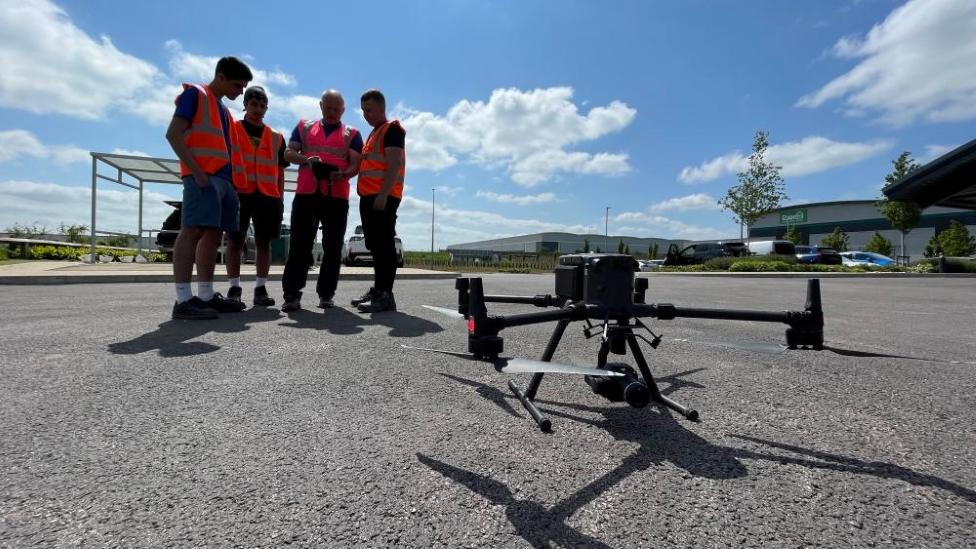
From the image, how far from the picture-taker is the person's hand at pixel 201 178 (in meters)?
3.24

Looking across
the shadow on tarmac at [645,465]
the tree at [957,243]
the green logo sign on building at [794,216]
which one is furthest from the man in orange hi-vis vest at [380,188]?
the green logo sign on building at [794,216]

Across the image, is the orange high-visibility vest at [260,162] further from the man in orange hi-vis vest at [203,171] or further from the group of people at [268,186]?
the man in orange hi-vis vest at [203,171]

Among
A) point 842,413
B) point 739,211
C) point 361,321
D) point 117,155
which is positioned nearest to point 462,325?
point 361,321

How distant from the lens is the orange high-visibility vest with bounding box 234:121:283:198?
4.16 meters

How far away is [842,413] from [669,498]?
1065 mm

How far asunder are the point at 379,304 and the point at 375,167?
1.28m

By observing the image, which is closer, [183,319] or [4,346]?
[4,346]

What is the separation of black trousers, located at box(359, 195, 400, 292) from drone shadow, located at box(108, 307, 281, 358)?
961 mm

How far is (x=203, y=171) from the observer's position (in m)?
3.34

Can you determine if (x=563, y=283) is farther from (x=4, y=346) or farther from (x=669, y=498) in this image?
(x=4, y=346)

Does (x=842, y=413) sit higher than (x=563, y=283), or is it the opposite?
(x=563, y=283)

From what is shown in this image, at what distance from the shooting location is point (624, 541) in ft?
2.68

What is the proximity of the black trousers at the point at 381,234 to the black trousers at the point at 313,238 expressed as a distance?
0.91 feet

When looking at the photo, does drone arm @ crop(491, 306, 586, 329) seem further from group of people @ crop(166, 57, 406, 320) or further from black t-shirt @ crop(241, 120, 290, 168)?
black t-shirt @ crop(241, 120, 290, 168)
